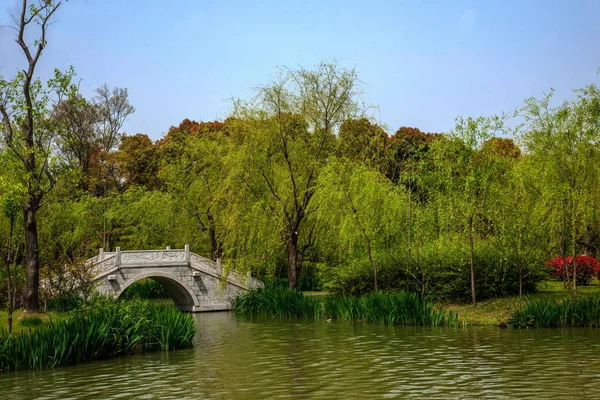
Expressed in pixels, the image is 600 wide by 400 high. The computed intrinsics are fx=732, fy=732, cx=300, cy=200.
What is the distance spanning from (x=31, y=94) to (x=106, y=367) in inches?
442

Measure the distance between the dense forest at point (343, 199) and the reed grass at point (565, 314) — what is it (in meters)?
1.44

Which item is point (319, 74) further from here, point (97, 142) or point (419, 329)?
point (97, 142)

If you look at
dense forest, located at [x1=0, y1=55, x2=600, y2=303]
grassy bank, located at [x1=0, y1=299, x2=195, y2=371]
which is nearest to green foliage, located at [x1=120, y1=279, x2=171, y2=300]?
dense forest, located at [x1=0, y1=55, x2=600, y2=303]

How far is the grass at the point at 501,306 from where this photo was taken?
21.6 m

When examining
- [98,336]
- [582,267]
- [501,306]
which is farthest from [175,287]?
[98,336]

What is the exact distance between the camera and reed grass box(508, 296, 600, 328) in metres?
19.7

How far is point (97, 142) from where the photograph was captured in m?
48.0

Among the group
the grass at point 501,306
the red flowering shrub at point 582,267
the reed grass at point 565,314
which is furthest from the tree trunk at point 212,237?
the reed grass at point 565,314

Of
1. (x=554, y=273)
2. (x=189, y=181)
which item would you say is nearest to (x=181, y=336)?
(x=554, y=273)

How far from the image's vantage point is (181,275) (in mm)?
33094

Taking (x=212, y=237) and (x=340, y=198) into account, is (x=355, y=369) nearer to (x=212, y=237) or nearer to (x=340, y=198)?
(x=340, y=198)

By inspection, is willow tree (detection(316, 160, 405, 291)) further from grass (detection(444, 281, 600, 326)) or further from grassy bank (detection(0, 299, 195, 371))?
grassy bank (detection(0, 299, 195, 371))

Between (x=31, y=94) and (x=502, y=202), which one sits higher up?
(x=31, y=94)

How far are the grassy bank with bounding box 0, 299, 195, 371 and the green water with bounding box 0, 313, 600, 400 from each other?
0.41 m
